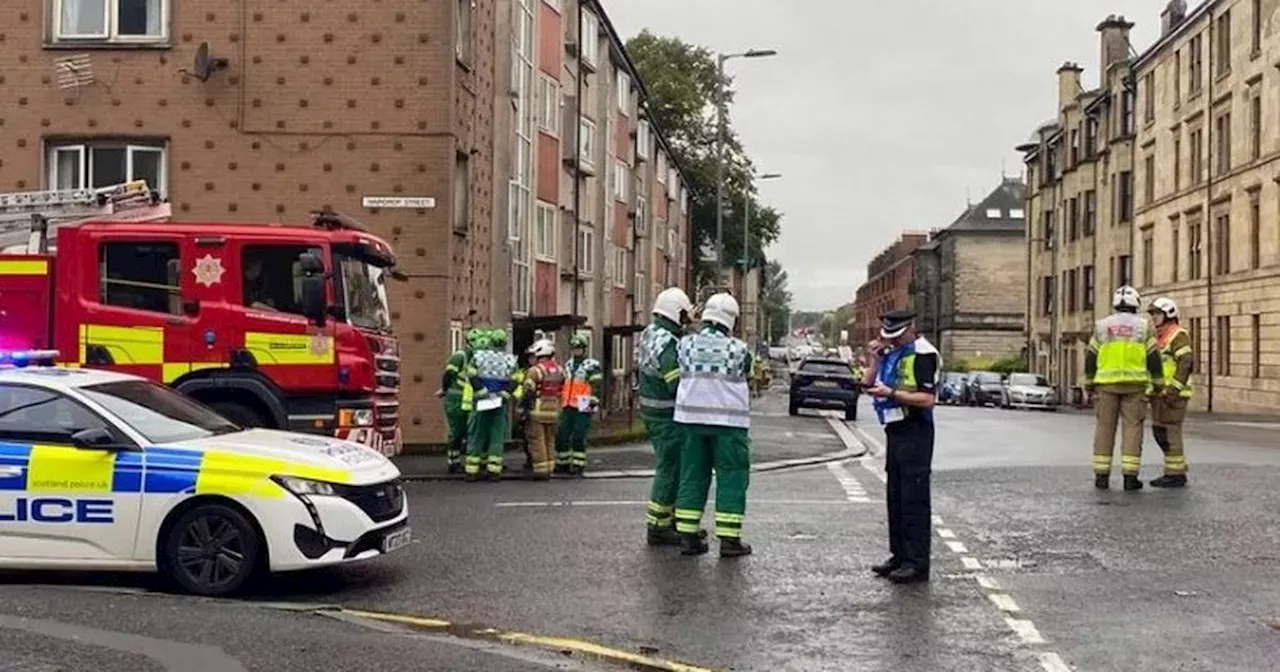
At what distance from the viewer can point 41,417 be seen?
31.5 ft

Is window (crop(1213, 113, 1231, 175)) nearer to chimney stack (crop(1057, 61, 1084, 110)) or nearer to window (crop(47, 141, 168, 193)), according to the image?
chimney stack (crop(1057, 61, 1084, 110))

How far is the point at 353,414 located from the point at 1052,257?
62.8 metres

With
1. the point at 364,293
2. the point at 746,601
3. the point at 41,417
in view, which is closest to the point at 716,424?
the point at 746,601

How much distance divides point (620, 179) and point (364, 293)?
110 ft

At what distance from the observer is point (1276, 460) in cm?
1884

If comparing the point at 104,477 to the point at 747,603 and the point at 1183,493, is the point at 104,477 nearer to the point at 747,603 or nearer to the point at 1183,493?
the point at 747,603

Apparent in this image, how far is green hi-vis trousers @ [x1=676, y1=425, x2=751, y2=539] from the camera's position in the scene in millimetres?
10367

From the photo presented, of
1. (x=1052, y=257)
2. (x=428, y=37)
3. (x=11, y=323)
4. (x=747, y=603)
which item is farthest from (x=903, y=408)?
(x=1052, y=257)

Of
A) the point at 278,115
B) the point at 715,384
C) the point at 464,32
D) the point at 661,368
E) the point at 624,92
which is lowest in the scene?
the point at 715,384

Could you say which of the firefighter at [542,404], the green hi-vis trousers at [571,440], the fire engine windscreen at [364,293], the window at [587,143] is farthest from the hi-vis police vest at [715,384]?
the window at [587,143]

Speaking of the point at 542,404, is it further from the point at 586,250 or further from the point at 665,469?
the point at 586,250

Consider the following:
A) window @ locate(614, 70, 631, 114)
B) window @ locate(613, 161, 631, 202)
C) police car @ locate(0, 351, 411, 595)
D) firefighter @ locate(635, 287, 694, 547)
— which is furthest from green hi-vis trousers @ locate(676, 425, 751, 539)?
window @ locate(614, 70, 631, 114)

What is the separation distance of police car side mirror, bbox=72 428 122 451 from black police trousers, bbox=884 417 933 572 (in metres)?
5.09

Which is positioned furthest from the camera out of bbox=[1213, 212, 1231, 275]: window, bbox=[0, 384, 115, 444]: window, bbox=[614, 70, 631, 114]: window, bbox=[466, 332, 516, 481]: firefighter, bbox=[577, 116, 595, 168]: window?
bbox=[1213, 212, 1231, 275]: window
